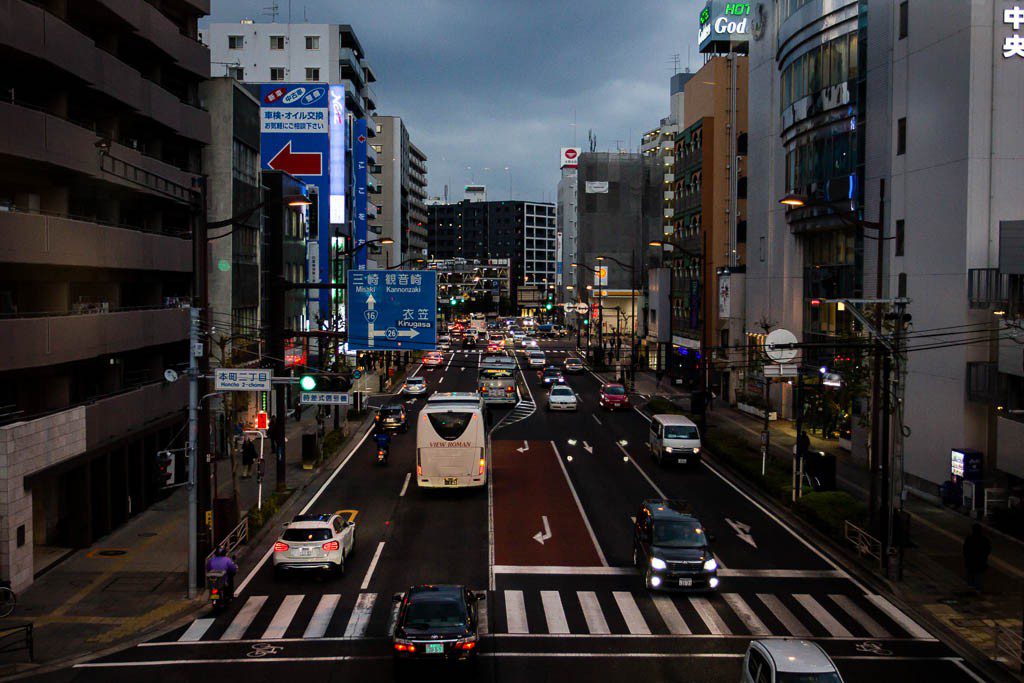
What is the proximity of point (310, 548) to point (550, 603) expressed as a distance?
6.40 metres

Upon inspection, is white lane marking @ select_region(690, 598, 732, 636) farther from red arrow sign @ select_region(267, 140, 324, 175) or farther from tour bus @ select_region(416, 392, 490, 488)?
red arrow sign @ select_region(267, 140, 324, 175)

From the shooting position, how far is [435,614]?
17.7 metres

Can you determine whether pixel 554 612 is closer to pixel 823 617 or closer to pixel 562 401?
pixel 823 617

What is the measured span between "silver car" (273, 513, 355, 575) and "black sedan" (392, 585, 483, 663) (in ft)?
20.5

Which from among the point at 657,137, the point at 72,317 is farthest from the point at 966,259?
the point at 657,137

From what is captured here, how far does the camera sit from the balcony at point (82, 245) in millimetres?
24328

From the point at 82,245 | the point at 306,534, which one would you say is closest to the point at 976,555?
the point at 306,534

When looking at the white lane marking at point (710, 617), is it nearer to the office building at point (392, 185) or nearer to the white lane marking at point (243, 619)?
the white lane marking at point (243, 619)

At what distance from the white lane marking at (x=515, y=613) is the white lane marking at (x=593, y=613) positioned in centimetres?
143

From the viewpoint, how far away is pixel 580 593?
23406 mm

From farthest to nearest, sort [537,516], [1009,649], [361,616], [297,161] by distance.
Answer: [297,161], [537,516], [361,616], [1009,649]

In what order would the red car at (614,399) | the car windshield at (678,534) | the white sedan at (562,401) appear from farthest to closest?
the red car at (614,399)
the white sedan at (562,401)
the car windshield at (678,534)

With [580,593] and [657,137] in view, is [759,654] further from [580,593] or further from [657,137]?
[657,137]

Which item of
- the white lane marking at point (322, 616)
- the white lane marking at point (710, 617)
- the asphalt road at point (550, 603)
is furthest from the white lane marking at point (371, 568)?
the white lane marking at point (710, 617)
